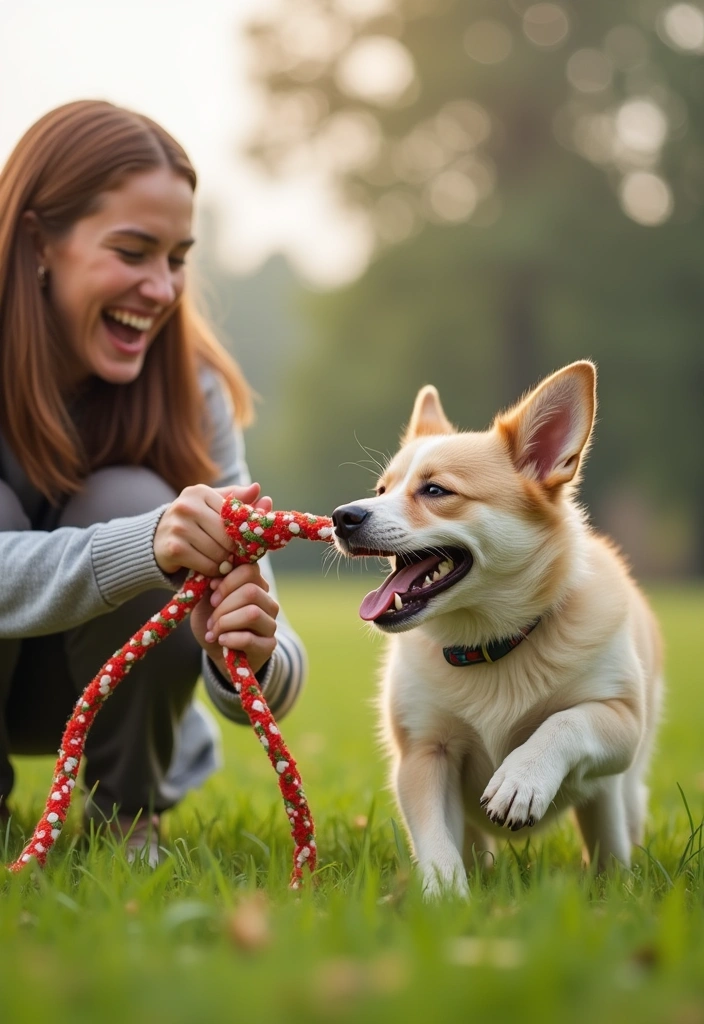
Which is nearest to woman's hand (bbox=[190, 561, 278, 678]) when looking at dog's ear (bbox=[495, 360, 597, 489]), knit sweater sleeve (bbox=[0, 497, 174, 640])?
knit sweater sleeve (bbox=[0, 497, 174, 640])

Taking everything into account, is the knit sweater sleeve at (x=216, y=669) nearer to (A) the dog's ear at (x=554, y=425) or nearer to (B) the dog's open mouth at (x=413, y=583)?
(B) the dog's open mouth at (x=413, y=583)

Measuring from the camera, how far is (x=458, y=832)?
2334 mm

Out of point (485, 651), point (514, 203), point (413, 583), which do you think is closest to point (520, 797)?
point (485, 651)

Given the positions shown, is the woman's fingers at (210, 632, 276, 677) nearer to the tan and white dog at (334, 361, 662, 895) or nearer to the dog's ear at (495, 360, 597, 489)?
the tan and white dog at (334, 361, 662, 895)

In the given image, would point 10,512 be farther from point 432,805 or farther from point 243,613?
point 432,805

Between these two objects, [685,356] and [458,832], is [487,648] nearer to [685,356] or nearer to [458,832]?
[458,832]

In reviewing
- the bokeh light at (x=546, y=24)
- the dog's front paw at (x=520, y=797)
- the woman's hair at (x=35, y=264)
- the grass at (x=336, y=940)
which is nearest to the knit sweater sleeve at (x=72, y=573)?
the woman's hair at (x=35, y=264)

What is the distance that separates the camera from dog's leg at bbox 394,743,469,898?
212cm

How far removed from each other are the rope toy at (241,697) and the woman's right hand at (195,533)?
1.0 inches

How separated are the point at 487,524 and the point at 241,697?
2.12ft

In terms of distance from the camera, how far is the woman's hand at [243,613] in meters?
2.21

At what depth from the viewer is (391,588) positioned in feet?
7.73

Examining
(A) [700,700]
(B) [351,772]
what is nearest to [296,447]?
(A) [700,700]

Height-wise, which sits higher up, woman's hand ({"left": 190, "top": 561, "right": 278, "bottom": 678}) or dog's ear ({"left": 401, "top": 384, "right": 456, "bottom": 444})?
dog's ear ({"left": 401, "top": 384, "right": 456, "bottom": 444})
